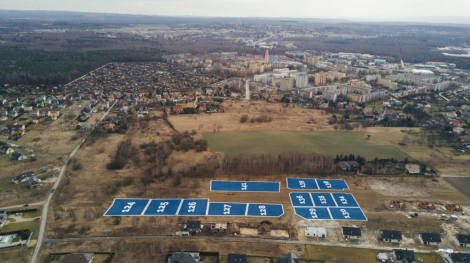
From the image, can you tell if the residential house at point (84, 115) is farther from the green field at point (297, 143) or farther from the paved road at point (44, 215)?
the green field at point (297, 143)

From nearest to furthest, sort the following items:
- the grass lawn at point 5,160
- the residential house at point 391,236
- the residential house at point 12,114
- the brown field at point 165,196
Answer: the residential house at point 391,236, the brown field at point 165,196, the grass lawn at point 5,160, the residential house at point 12,114

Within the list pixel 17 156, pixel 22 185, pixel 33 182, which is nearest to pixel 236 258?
pixel 33 182

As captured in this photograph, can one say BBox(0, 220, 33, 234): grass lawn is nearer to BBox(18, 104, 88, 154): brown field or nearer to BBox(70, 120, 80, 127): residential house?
BBox(18, 104, 88, 154): brown field

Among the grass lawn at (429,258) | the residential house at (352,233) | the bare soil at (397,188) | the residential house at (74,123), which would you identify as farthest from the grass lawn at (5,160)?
the grass lawn at (429,258)

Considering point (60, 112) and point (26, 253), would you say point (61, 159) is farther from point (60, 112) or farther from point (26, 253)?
point (60, 112)

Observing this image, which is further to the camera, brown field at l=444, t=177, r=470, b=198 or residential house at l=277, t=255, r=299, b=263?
brown field at l=444, t=177, r=470, b=198

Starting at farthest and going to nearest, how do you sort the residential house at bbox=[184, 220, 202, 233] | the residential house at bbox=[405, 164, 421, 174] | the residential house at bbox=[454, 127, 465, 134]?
the residential house at bbox=[454, 127, 465, 134]
the residential house at bbox=[405, 164, 421, 174]
the residential house at bbox=[184, 220, 202, 233]

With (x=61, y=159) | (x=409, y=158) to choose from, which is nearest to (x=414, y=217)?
(x=409, y=158)
